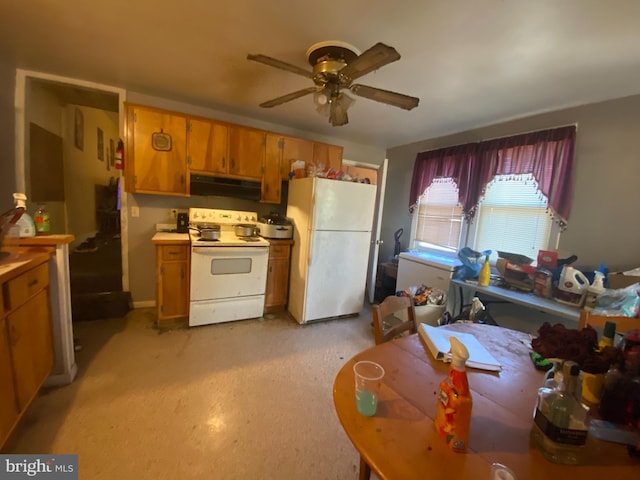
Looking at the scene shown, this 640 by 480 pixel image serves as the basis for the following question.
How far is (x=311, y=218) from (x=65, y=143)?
355 cm

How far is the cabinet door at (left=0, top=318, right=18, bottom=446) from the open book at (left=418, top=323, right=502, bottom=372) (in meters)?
1.99

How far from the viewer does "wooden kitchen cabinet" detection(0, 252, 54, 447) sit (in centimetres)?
131

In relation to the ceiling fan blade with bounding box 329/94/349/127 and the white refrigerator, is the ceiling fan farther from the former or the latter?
the white refrigerator

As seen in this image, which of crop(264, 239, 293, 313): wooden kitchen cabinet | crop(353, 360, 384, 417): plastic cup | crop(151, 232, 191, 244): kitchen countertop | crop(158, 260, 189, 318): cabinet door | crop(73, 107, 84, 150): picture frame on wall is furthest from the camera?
crop(73, 107, 84, 150): picture frame on wall

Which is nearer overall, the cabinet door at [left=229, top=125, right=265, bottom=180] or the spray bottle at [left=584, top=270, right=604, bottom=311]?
the spray bottle at [left=584, top=270, right=604, bottom=311]

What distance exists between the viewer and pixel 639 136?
218 cm

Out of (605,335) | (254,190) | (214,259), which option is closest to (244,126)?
(254,190)

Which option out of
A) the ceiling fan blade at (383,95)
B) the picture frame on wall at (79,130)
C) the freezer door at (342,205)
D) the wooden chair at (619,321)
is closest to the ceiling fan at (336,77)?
the ceiling fan blade at (383,95)

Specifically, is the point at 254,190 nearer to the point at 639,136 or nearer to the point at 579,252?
the point at 579,252

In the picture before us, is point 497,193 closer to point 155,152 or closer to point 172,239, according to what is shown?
point 172,239

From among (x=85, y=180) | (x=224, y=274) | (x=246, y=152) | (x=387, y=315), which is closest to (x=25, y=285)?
(x=224, y=274)

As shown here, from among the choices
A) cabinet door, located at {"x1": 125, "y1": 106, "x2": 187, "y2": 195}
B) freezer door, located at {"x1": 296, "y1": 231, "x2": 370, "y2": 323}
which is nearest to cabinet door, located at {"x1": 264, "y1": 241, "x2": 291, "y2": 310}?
freezer door, located at {"x1": 296, "y1": 231, "x2": 370, "y2": 323}

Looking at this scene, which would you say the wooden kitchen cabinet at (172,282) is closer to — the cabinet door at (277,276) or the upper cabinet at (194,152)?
the upper cabinet at (194,152)

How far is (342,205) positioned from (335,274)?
807 millimetres
